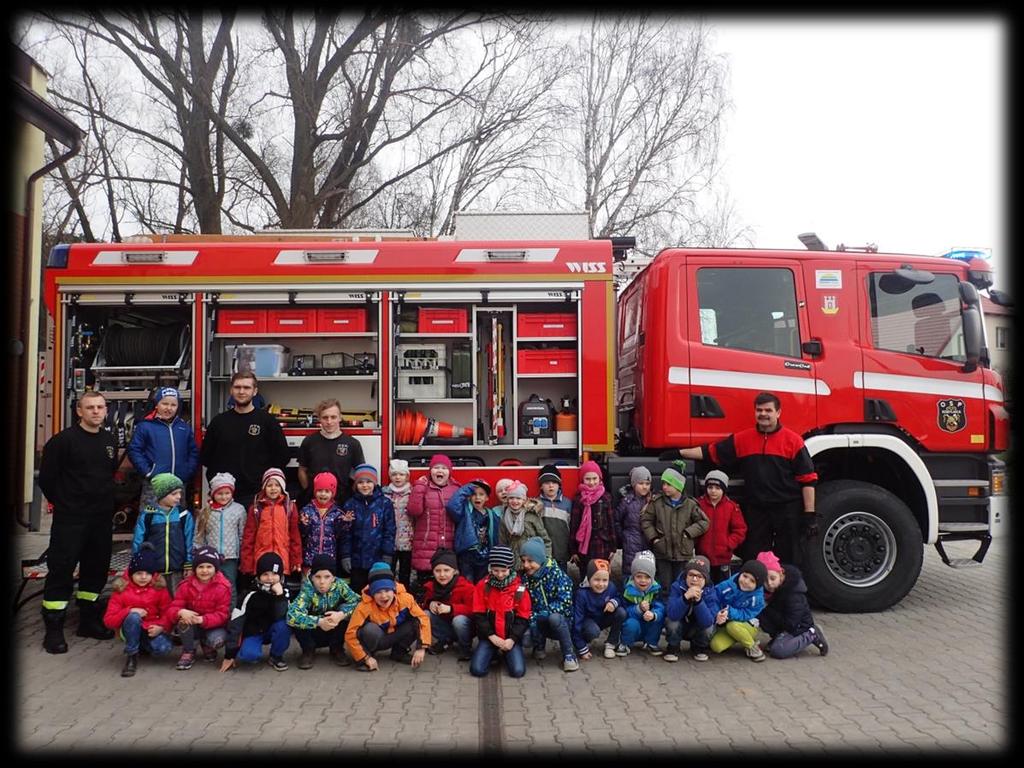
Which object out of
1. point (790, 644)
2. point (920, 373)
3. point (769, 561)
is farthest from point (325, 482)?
point (920, 373)

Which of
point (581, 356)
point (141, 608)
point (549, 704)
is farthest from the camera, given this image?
point (581, 356)

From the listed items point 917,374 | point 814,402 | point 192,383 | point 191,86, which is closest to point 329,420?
point 192,383

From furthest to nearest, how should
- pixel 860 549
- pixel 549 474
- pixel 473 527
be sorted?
pixel 860 549
pixel 549 474
pixel 473 527

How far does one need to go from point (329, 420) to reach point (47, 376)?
2457mm

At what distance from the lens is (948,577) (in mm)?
8023

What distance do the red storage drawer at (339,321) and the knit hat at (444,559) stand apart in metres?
2.13

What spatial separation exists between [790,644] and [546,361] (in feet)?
9.61

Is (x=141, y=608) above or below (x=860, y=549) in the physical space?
below

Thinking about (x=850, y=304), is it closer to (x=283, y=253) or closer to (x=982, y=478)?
(x=982, y=478)

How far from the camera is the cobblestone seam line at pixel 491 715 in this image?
4.00 meters

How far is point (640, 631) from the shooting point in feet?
18.4

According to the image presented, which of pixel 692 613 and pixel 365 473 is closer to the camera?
pixel 692 613

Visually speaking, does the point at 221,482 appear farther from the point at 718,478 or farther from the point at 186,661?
the point at 718,478

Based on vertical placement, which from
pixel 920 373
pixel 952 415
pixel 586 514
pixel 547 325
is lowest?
pixel 586 514
